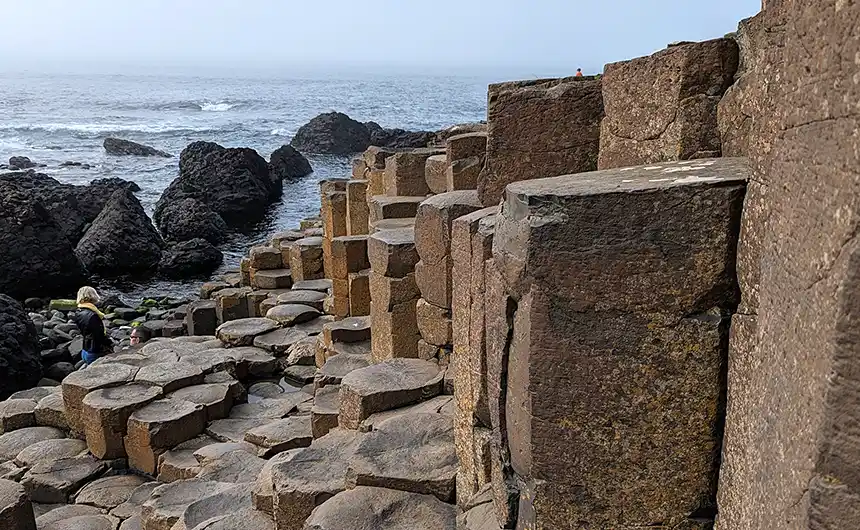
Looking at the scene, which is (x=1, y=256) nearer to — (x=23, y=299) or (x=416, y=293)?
(x=23, y=299)

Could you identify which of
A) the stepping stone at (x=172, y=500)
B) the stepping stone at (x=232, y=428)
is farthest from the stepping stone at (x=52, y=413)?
the stepping stone at (x=172, y=500)

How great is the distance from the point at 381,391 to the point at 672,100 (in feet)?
9.70

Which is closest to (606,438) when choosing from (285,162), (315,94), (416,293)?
(416,293)

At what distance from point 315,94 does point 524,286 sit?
118 metres

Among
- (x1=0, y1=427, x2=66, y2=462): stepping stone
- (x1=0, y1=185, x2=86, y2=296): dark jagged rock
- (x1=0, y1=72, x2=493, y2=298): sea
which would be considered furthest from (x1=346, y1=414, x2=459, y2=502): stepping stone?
(x1=0, y1=185, x2=86, y2=296): dark jagged rock

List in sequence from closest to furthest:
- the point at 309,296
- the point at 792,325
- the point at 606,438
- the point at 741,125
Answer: the point at 792,325 < the point at 606,438 < the point at 741,125 < the point at 309,296

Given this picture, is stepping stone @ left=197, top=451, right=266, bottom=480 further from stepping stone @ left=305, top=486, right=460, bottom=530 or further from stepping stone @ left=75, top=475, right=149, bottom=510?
stepping stone @ left=305, top=486, right=460, bottom=530

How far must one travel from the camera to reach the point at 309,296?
1062 centimetres

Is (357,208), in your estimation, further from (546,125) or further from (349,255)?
(546,125)

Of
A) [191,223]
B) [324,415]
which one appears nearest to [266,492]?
[324,415]

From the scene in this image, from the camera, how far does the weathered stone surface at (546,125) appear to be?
142 inches

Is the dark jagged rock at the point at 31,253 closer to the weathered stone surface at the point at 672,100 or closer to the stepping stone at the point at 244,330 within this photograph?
the stepping stone at the point at 244,330

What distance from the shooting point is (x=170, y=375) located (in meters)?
7.81

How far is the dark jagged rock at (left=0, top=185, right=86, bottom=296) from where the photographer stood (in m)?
18.5
